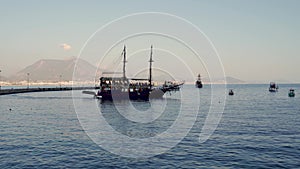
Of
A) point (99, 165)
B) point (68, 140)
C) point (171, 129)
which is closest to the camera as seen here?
point (99, 165)

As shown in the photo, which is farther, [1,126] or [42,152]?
[1,126]

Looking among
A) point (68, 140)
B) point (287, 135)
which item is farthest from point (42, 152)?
point (287, 135)

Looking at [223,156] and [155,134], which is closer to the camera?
[223,156]

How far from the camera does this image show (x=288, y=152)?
30.6m

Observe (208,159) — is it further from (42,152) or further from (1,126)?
(1,126)

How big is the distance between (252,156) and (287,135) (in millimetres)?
15549

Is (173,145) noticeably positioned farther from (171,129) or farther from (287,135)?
(287,135)

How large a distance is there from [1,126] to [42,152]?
2268cm

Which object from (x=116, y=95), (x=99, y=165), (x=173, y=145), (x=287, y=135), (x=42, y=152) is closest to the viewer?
(x=99, y=165)

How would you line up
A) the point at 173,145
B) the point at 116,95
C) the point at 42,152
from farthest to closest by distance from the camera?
the point at 116,95 < the point at 173,145 < the point at 42,152

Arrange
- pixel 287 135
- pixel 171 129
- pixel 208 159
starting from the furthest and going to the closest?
pixel 171 129, pixel 287 135, pixel 208 159

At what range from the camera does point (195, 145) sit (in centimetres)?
3422

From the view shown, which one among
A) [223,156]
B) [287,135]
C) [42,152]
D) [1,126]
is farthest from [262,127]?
[1,126]

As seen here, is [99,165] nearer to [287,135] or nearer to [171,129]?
[171,129]
